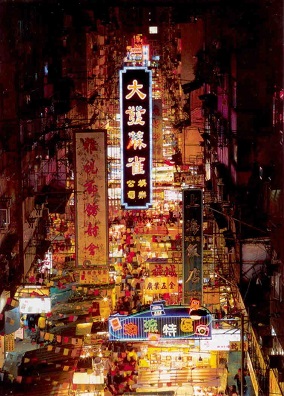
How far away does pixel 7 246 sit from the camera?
19578 millimetres

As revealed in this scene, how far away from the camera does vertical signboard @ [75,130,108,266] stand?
676 inches

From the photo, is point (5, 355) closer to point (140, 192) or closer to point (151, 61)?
point (140, 192)

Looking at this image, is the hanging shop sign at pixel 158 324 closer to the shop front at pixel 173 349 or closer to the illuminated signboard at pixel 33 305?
the shop front at pixel 173 349

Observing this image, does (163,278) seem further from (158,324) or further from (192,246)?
(158,324)

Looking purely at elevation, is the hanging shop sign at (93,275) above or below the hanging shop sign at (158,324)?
above

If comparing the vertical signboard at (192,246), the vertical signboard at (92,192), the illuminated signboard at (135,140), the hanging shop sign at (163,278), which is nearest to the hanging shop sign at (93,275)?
the vertical signboard at (92,192)

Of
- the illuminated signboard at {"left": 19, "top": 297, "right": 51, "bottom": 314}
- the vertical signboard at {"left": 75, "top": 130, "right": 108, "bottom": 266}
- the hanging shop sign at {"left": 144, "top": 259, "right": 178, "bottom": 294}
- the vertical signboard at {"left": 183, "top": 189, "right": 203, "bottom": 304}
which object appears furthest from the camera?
the hanging shop sign at {"left": 144, "top": 259, "right": 178, "bottom": 294}

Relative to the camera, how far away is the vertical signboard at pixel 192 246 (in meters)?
16.8

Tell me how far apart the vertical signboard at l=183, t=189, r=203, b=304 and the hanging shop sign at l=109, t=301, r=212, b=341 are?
1.16 meters

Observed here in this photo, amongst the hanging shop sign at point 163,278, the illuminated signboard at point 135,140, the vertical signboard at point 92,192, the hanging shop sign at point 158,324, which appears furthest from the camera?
the hanging shop sign at point 163,278

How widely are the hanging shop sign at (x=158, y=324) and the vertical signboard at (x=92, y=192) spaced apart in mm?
1966

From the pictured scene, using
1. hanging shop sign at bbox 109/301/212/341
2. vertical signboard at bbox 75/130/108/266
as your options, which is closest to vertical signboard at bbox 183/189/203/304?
hanging shop sign at bbox 109/301/212/341

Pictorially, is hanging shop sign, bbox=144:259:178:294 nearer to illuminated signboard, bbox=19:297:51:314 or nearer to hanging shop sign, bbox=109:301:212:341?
illuminated signboard, bbox=19:297:51:314

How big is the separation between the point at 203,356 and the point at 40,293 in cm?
482
